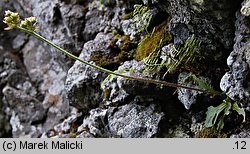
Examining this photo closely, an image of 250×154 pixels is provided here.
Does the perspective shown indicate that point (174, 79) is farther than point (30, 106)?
No

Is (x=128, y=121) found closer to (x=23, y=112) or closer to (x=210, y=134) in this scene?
(x=210, y=134)

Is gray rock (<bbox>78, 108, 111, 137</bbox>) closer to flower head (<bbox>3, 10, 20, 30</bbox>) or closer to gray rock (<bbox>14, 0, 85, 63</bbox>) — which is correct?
gray rock (<bbox>14, 0, 85, 63</bbox>)

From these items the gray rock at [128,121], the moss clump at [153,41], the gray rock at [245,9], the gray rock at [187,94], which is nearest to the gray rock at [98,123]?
the gray rock at [128,121]

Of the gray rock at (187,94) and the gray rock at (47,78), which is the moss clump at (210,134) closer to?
the gray rock at (187,94)

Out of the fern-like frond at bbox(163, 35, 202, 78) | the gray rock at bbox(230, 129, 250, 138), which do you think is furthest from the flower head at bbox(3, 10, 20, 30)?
the gray rock at bbox(230, 129, 250, 138)

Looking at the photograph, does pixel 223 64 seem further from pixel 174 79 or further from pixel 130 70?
pixel 130 70
